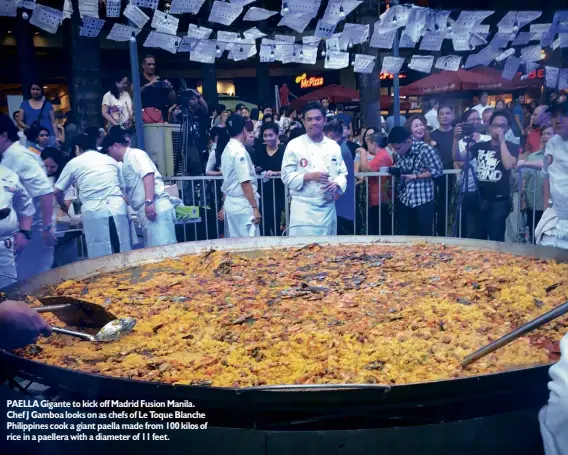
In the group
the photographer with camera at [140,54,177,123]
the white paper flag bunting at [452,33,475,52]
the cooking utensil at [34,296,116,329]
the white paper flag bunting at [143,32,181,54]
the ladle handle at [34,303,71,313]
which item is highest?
the white paper flag bunting at [452,33,475,52]

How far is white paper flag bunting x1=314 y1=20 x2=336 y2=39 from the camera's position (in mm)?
8297

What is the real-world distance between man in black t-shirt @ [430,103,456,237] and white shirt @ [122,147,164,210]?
3998mm

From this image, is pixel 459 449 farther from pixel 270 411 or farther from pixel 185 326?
pixel 185 326

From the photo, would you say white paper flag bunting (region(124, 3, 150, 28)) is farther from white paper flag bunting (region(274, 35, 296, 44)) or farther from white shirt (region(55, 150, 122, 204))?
white paper flag bunting (region(274, 35, 296, 44))

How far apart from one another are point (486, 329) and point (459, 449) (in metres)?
0.85

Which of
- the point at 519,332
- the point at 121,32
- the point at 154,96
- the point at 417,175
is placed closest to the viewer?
the point at 519,332

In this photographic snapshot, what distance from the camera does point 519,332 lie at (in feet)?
6.55

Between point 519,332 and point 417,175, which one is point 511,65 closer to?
point 417,175

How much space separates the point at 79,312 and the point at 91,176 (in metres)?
4.29

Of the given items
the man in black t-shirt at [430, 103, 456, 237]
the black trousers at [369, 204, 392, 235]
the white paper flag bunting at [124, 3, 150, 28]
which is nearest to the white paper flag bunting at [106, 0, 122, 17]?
the white paper flag bunting at [124, 3, 150, 28]

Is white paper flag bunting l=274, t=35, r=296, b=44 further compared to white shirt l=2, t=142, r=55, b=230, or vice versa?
white paper flag bunting l=274, t=35, r=296, b=44

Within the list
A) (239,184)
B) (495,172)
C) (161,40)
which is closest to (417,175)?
(495,172)

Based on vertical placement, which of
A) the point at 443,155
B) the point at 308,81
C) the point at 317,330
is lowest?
the point at 317,330

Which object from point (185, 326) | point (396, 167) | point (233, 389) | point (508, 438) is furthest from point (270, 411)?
point (396, 167)
